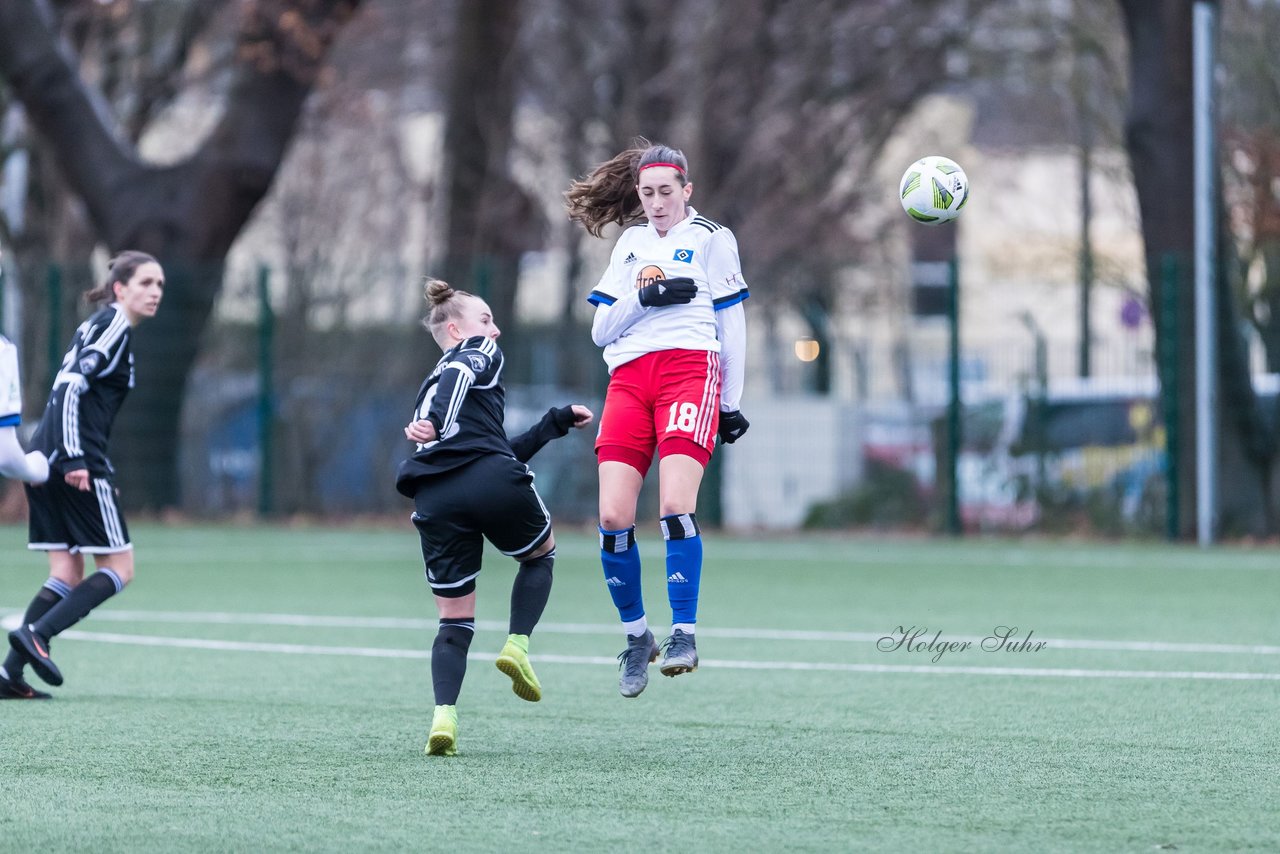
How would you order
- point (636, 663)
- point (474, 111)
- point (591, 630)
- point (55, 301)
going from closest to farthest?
point (636, 663) < point (591, 630) < point (55, 301) < point (474, 111)

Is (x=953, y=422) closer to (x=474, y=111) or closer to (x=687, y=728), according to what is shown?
(x=474, y=111)

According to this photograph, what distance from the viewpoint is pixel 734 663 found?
8781mm

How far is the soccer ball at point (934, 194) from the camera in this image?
25.5 ft

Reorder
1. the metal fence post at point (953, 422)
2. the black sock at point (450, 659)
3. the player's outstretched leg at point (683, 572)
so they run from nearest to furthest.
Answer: the black sock at point (450, 659), the player's outstretched leg at point (683, 572), the metal fence post at point (953, 422)

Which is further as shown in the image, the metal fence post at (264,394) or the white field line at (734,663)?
the metal fence post at (264,394)

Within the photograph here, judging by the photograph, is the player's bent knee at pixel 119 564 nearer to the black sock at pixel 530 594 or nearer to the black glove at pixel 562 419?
the black sock at pixel 530 594

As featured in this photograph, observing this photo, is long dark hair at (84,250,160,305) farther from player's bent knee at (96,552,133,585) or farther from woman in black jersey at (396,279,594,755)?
woman in black jersey at (396,279,594,755)

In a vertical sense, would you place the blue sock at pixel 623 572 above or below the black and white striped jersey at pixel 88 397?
below

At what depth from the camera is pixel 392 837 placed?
4.74 metres

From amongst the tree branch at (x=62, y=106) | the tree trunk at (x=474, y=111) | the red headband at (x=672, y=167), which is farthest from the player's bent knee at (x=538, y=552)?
the tree branch at (x=62, y=106)

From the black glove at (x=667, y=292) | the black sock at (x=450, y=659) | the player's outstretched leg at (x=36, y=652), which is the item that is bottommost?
the player's outstretched leg at (x=36, y=652)

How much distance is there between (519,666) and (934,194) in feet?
9.22

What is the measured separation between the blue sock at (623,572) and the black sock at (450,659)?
951 mm

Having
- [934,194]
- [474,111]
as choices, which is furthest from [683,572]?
[474,111]
